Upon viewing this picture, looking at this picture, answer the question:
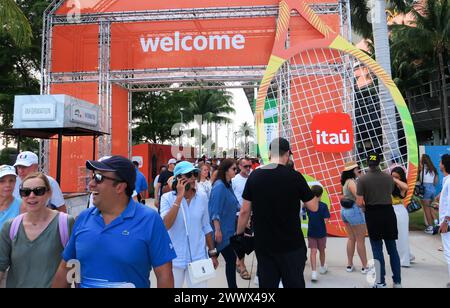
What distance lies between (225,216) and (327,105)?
5.42 metres

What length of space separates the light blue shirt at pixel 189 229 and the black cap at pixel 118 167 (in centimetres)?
106

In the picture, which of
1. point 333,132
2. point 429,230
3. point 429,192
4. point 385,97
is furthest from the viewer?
point 385,97

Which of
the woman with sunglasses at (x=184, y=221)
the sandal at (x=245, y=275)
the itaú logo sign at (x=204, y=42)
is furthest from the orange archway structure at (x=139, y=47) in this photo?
the woman with sunglasses at (x=184, y=221)

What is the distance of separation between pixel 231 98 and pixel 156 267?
108 ft

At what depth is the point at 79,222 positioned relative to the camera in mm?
1870

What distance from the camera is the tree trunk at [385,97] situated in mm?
7523

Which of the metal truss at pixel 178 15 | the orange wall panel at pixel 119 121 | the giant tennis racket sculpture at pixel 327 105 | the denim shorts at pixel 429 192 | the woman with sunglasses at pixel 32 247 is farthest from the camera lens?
the orange wall panel at pixel 119 121

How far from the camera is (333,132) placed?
7.48 m

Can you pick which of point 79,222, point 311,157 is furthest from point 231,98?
point 79,222

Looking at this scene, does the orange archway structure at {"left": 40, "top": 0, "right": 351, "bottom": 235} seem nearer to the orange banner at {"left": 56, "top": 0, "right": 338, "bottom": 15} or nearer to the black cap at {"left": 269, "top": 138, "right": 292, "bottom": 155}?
the orange banner at {"left": 56, "top": 0, "right": 338, "bottom": 15}

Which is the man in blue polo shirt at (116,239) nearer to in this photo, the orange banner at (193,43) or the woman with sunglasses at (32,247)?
the woman with sunglasses at (32,247)

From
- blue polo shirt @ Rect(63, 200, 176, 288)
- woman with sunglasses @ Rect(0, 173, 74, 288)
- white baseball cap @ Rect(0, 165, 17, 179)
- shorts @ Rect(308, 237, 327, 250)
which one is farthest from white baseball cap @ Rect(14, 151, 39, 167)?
shorts @ Rect(308, 237, 327, 250)

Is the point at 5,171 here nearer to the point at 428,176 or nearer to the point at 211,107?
the point at 428,176

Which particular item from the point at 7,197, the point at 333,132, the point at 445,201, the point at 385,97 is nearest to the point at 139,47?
the point at 333,132
